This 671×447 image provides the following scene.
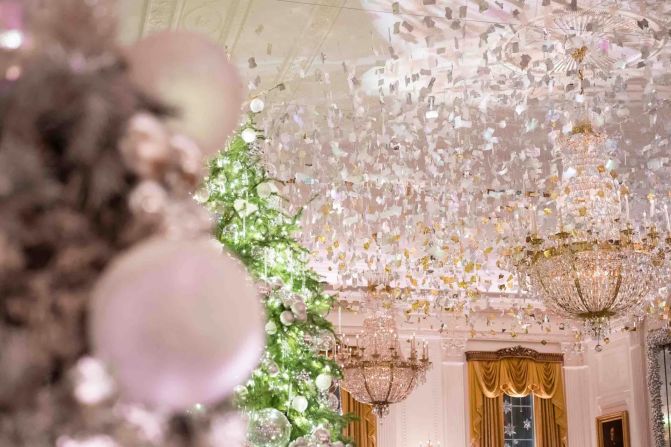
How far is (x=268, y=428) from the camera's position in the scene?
4.03 metres

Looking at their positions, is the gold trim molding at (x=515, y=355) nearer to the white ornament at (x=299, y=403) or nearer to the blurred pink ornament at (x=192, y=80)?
the white ornament at (x=299, y=403)

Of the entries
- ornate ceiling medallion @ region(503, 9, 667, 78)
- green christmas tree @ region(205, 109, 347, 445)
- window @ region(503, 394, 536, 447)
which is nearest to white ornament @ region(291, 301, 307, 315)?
green christmas tree @ region(205, 109, 347, 445)

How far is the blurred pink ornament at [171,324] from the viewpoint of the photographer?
75cm

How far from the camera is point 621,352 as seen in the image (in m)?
15.2

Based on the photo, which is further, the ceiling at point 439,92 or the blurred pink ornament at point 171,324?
the ceiling at point 439,92

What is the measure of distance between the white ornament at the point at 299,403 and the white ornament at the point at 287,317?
1.29ft

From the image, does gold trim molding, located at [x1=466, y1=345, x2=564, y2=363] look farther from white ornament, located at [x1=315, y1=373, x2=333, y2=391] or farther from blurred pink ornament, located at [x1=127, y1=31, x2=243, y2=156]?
blurred pink ornament, located at [x1=127, y1=31, x2=243, y2=156]

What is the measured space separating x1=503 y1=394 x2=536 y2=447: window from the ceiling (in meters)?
6.22

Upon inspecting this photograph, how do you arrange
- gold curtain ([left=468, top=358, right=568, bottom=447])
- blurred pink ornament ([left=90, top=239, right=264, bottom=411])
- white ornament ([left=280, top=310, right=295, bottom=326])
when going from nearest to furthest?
blurred pink ornament ([left=90, top=239, right=264, bottom=411])
white ornament ([left=280, top=310, right=295, bottom=326])
gold curtain ([left=468, top=358, right=568, bottom=447])

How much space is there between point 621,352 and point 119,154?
15399 mm

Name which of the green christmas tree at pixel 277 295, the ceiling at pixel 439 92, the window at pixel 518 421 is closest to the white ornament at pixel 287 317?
the green christmas tree at pixel 277 295

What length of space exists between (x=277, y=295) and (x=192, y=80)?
3.48 meters

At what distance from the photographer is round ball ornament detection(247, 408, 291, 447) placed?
13.1 feet

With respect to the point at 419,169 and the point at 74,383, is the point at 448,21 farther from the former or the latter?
the point at 74,383
